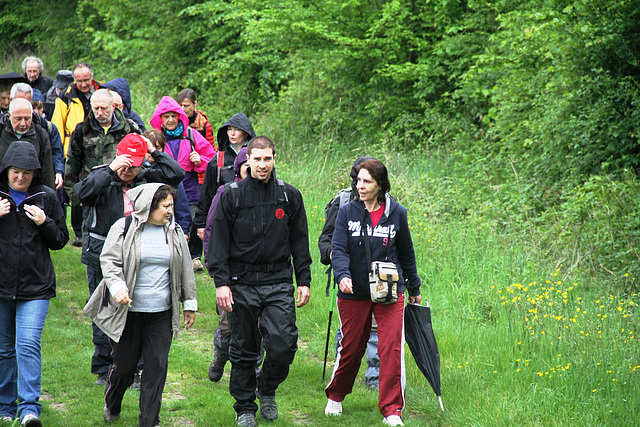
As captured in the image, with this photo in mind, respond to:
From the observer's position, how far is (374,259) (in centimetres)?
532

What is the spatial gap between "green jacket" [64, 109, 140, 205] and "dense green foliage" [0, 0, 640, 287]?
5.29m

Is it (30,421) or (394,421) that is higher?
(30,421)

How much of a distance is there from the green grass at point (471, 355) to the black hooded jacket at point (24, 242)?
3.67 ft

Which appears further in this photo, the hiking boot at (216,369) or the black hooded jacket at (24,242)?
the hiking boot at (216,369)

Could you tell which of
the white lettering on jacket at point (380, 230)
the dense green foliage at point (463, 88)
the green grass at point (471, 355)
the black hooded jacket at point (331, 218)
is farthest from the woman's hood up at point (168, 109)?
the dense green foliage at point (463, 88)

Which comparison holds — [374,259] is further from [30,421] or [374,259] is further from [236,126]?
[30,421]

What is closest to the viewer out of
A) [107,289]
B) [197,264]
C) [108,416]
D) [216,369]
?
[107,289]

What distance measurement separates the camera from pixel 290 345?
5.21 metres

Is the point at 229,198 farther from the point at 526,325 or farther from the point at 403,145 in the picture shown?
the point at 403,145

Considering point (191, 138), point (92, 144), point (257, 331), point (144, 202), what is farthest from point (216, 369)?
point (191, 138)

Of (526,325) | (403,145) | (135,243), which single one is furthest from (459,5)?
(135,243)

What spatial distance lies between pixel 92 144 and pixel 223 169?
1328mm

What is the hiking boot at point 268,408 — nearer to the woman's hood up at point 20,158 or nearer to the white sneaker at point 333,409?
the white sneaker at point 333,409

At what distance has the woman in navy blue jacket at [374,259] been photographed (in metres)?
5.29
